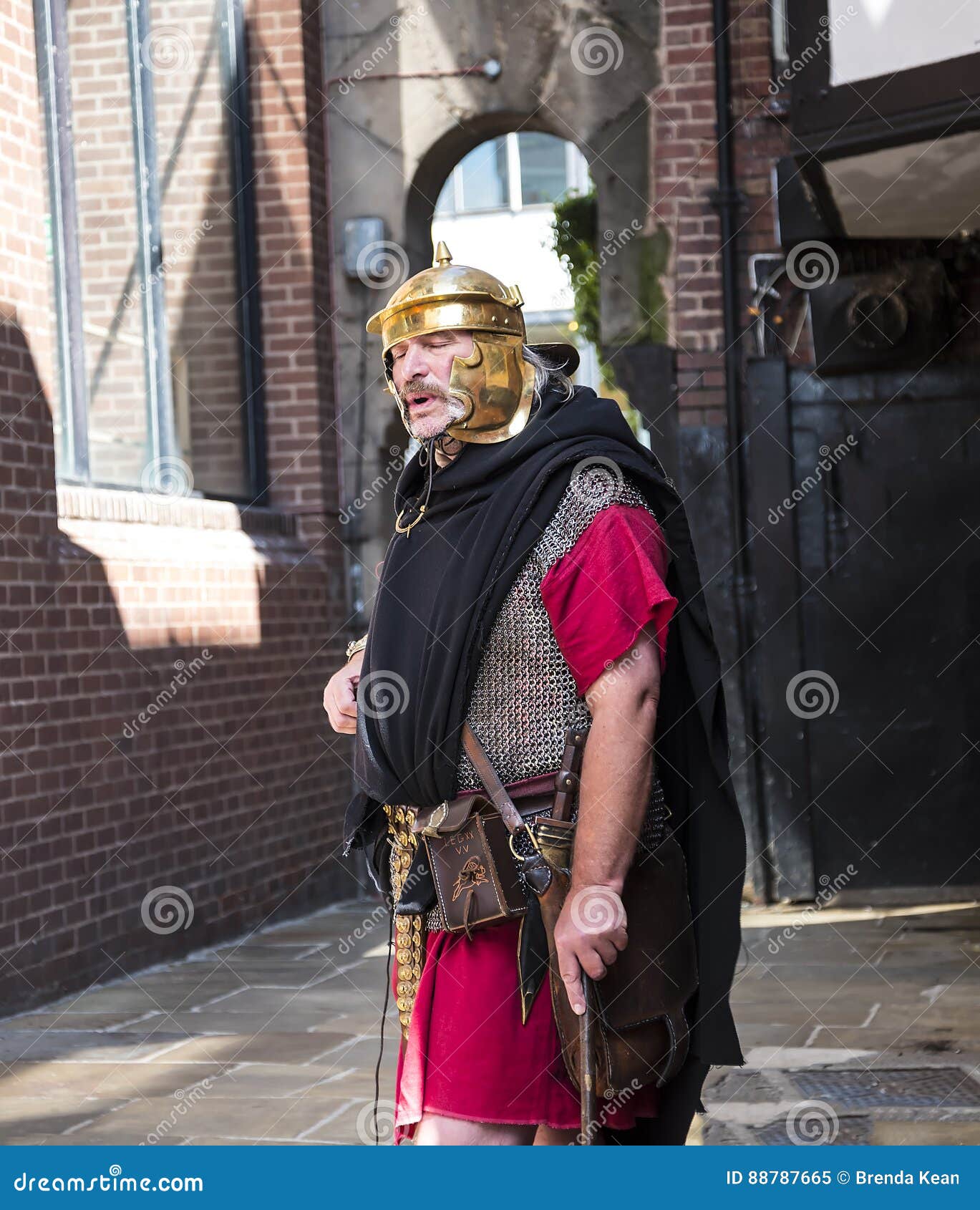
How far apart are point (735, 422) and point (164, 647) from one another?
3224mm

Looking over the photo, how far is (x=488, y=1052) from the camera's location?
8.95ft

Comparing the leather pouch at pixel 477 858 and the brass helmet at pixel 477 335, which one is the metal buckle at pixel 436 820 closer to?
the leather pouch at pixel 477 858

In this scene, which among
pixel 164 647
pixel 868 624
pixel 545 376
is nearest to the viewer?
pixel 545 376

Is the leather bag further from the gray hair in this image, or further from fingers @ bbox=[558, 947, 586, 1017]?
the gray hair

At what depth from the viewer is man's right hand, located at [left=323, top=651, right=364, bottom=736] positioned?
10.1 ft

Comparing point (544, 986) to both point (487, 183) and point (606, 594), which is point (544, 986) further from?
point (487, 183)

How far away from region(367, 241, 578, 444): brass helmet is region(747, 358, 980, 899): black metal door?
585 centimetres

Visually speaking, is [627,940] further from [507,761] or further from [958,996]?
[958,996]

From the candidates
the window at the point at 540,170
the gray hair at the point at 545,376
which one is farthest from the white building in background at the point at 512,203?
the gray hair at the point at 545,376

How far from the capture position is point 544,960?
274cm

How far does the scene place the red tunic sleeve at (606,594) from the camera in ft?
8.85

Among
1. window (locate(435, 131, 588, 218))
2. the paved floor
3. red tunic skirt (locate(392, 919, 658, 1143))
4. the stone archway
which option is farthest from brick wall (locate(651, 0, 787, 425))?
window (locate(435, 131, 588, 218))

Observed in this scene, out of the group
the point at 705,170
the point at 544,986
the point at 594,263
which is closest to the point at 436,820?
the point at 544,986

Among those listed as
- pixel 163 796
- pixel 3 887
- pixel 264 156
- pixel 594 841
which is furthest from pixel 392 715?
pixel 264 156
